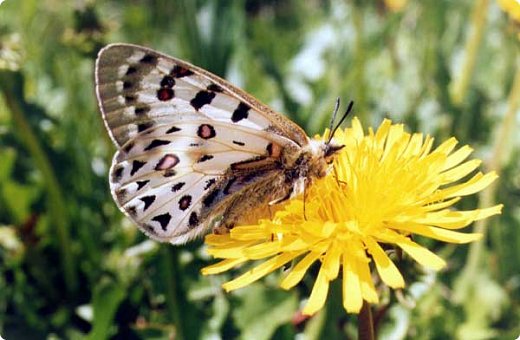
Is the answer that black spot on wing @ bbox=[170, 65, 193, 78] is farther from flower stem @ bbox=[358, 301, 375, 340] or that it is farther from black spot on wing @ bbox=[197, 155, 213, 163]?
flower stem @ bbox=[358, 301, 375, 340]

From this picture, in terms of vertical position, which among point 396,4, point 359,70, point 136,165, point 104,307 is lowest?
point 104,307

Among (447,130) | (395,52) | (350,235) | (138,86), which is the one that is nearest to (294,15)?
(395,52)

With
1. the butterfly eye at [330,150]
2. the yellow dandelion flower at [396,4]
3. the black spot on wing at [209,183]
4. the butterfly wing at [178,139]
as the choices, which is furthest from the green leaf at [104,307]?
the yellow dandelion flower at [396,4]

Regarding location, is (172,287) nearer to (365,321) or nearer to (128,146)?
(128,146)

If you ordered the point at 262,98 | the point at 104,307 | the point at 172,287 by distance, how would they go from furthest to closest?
the point at 262,98, the point at 172,287, the point at 104,307

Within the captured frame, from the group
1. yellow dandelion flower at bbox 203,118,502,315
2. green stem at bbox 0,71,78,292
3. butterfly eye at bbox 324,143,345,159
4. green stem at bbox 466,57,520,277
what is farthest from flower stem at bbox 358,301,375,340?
green stem at bbox 0,71,78,292

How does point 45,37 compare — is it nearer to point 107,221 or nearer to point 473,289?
point 107,221

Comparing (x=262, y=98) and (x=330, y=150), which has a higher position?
(x=262, y=98)

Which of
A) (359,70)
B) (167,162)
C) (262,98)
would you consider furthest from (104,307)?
(262,98)

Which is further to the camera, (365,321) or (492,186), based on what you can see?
(492,186)
